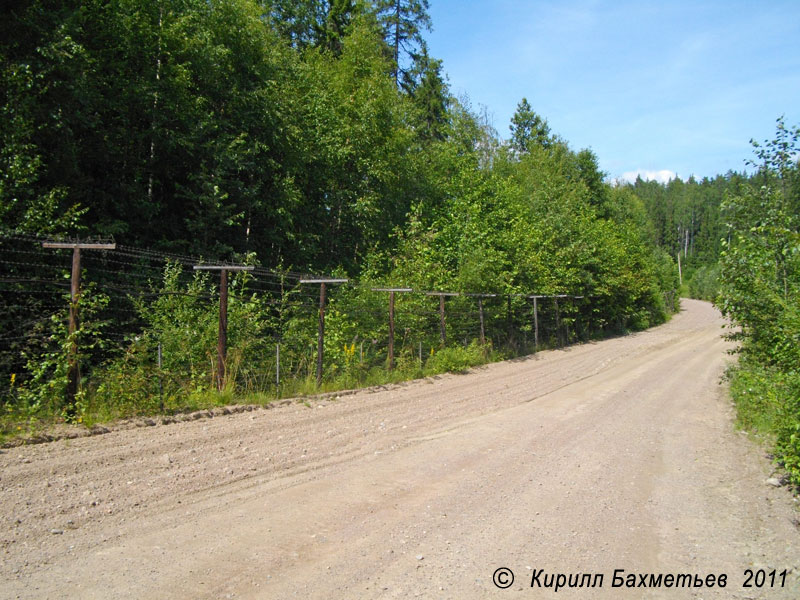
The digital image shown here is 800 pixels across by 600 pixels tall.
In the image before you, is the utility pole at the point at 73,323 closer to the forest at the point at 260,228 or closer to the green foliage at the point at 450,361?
the forest at the point at 260,228

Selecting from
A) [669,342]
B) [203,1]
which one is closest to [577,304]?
[669,342]

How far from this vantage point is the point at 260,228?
16.9m

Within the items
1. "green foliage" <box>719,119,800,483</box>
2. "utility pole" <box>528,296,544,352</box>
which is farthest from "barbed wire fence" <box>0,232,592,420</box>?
"green foliage" <box>719,119,800,483</box>

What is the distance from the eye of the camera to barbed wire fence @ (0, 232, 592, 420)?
7793 millimetres

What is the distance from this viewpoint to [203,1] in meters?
14.9

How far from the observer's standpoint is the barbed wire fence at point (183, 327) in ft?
→ 25.6

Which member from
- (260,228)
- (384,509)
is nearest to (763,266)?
(384,509)

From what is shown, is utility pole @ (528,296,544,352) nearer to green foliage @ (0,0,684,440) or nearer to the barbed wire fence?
green foliage @ (0,0,684,440)

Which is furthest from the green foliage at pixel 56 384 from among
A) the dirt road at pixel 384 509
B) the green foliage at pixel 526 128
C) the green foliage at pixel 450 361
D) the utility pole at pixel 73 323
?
the green foliage at pixel 526 128

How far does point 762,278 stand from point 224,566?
900 centimetres

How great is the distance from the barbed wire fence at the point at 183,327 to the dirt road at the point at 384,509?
1.37 m

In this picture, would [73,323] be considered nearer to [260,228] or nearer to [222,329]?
[222,329]

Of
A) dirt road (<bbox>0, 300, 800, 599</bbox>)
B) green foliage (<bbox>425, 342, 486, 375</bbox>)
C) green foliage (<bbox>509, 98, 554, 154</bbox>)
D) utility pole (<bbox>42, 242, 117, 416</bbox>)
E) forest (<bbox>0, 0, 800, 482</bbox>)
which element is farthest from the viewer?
green foliage (<bbox>509, 98, 554, 154</bbox>)

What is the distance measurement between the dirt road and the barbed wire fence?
1367mm
